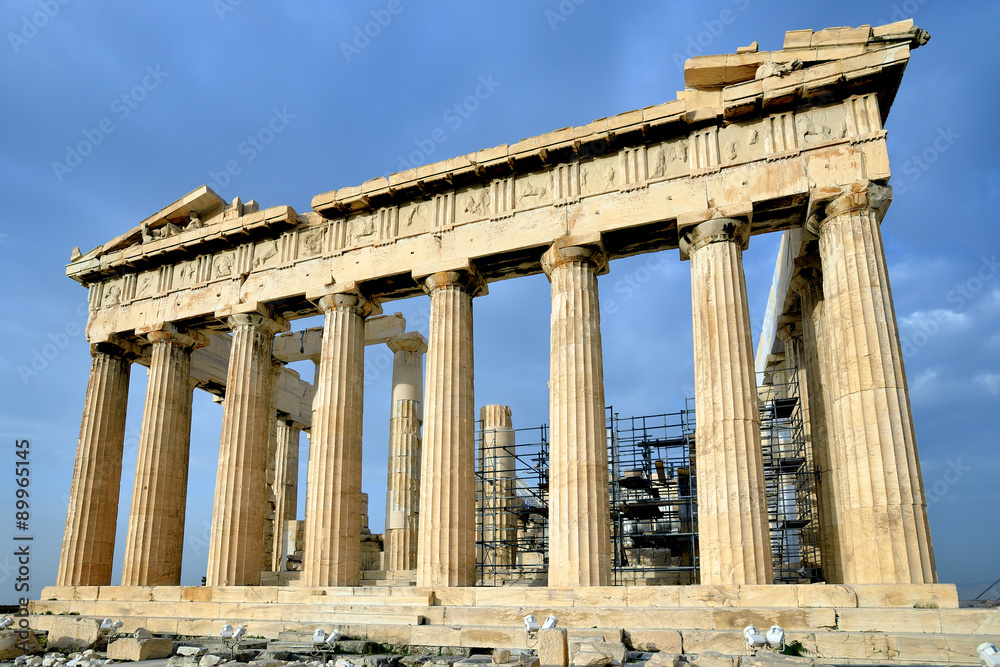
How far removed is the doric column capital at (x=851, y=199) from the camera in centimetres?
1608

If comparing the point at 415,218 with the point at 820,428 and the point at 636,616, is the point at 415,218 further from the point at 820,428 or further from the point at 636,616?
the point at 636,616

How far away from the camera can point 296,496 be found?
108 feet

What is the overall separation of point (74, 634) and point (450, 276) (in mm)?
11830

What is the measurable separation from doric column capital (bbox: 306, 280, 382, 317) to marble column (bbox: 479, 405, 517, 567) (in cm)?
775

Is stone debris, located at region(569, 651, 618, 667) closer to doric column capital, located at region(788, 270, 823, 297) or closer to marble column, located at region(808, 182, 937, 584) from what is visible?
marble column, located at region(808, 182, 937, 584)

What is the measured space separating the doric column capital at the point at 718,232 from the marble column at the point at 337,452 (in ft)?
30.4

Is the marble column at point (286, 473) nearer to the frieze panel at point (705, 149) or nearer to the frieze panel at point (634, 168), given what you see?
the frieze panel at point (634, 168)

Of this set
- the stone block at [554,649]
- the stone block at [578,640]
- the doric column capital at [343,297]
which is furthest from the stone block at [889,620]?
the doric column capital at [343,297]

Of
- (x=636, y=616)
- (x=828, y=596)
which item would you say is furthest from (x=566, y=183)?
(x=828, y=596)

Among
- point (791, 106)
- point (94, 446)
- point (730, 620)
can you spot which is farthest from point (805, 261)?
point (94, 446)

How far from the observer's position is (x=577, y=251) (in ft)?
60.8

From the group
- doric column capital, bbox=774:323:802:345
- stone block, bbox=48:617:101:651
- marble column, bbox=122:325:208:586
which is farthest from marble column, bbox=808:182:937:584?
marble column, bbox=122:325:208:586

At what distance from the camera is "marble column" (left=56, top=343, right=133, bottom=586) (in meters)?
23.2

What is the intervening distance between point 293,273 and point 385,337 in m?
6.74
